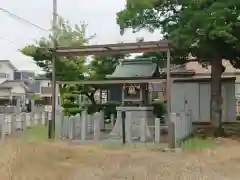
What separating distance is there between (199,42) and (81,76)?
11963 millimetres

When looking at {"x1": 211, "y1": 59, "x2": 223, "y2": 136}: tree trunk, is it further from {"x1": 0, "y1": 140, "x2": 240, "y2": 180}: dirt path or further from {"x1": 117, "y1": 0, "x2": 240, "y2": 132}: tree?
{"x1": 0, "y1": 140, "x2": 240, "y2": 180}: dirt path

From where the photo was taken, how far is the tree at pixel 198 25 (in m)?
12.2

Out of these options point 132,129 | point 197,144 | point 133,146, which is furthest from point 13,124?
point 197,144

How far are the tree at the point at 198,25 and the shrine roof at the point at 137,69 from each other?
1.27 meters

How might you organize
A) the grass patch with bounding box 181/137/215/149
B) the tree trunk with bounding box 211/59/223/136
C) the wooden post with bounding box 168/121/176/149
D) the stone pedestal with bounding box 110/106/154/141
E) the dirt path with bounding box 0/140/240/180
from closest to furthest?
the dirt path with bounding box 0/140/240/180 → the wooden post with bounding box 168/121/176/149 → the grass patch with bounding box 181/137/215/149 → the stone pedestal with bounding box 110/106/154/141 → the tree trunk with bounding box 211/59/223/136

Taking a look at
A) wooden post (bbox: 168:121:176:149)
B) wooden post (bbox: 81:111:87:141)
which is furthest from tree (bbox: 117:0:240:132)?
wooden post (bbox: 81:111:87:141)

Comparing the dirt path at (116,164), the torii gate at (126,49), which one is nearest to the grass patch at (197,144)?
the dirt path at (116,164)

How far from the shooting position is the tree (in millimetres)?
12195

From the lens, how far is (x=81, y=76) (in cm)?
2394

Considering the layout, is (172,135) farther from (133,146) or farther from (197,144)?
(133,146)

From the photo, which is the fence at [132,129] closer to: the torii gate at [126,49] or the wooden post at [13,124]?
the torii gate at [126,49]

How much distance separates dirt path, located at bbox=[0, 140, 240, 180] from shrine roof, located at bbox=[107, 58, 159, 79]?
5.67m

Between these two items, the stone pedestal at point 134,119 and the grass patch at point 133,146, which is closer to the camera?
the grass patch at point 133,146

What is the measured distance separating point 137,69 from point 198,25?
4949 mm
